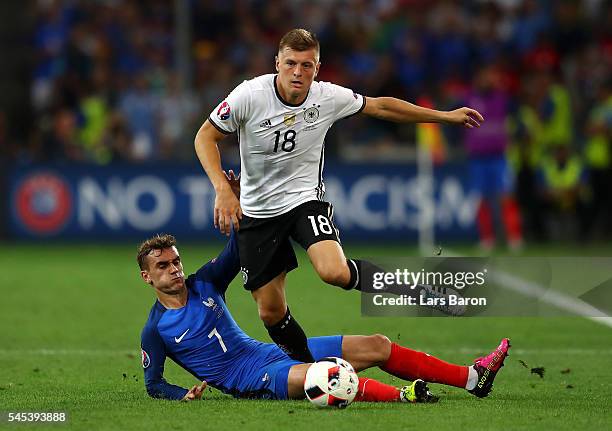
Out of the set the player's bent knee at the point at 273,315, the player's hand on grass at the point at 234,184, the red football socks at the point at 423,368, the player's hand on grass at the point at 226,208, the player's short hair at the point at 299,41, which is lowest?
the red football socks at the point at 423,368

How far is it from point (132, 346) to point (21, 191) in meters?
9.95

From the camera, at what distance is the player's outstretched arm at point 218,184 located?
7332mm

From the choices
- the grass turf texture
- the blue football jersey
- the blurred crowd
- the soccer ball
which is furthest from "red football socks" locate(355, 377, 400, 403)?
the blurred crowd

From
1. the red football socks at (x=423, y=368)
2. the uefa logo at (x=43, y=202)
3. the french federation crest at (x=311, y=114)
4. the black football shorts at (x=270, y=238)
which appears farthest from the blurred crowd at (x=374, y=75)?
the red football socks at (x=423, y=368)

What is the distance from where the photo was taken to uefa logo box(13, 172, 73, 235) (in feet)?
64.2

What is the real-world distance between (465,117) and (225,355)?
2.02m

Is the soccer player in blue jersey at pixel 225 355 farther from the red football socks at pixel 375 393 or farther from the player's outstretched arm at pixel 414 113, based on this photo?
the player's outstretched arm at pixel 414 113

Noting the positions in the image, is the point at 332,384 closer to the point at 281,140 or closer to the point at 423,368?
the point at 423,368

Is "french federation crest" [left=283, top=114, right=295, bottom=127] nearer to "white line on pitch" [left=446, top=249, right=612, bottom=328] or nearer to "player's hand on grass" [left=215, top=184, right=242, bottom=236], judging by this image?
"player's hand on grass" [left=215, top=184, right=242, bottom=236]

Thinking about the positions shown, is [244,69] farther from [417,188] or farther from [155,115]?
[417,188]

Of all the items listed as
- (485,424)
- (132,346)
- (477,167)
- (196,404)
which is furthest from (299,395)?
(477,167)

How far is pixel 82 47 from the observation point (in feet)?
69.8

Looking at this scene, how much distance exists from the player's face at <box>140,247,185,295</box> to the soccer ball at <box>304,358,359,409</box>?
100 centimetres

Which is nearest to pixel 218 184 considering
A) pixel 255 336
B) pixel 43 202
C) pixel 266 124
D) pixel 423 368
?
pixel 266 124
